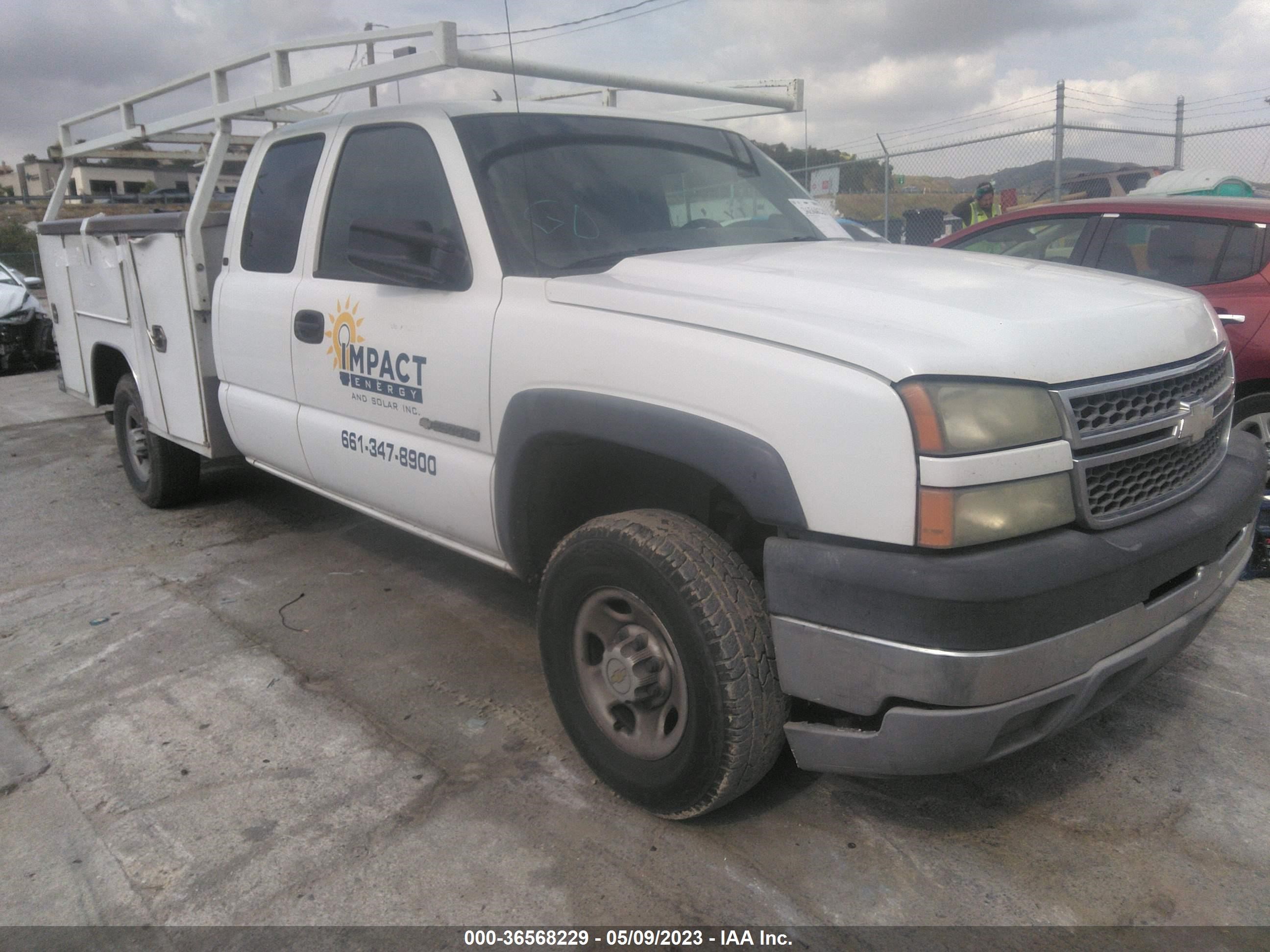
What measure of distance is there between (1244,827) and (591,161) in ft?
8.88

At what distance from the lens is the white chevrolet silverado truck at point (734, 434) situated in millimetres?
1972

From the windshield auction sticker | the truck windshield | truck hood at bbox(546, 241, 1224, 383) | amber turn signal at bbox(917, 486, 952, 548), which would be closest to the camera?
amber turn signal at bbox(917, 486, 952, 548)

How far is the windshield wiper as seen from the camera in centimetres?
291

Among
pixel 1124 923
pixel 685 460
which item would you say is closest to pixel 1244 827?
pixel 1124 923

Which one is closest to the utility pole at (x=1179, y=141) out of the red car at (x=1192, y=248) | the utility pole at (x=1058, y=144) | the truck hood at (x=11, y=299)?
the utility pole at (x=1058, y=144)

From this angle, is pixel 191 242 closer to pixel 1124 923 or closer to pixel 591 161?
pixel 591 161

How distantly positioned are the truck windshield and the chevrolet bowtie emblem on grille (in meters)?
1.48

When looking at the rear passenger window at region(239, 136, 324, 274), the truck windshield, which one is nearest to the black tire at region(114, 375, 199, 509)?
the rear passenger window at region(239, 136, 324, 274)

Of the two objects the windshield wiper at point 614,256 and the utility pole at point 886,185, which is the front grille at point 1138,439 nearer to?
the windshield wiper at point 614,256

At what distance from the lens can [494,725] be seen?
3080 millimetres

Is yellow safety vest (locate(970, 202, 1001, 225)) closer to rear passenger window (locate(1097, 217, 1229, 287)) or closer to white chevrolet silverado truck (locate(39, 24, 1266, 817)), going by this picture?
rear passenger window (locate(1097, 217, 1229, 287))

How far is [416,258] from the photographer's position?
297cm

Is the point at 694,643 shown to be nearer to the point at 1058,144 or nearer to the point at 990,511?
the point at 990,511

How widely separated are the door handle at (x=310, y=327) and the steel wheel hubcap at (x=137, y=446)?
2407mm
